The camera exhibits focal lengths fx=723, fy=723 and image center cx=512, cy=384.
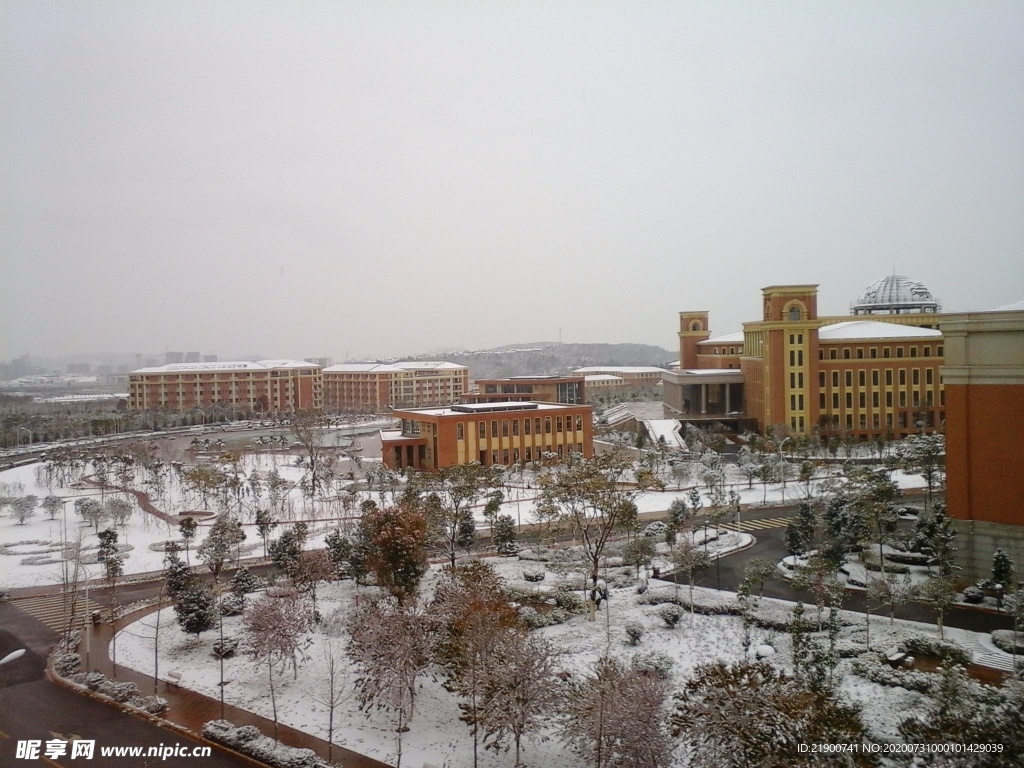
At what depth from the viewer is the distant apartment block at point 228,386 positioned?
153 feet

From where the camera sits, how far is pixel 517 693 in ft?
20.8

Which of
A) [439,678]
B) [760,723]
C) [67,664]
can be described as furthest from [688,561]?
[67,664]

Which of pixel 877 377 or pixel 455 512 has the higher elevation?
pixel 877 377

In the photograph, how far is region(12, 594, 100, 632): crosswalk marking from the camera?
1066 cm

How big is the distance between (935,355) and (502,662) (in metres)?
26.8

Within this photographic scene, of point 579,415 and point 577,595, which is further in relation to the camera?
point 579,415

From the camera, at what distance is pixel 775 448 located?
23.4 meters

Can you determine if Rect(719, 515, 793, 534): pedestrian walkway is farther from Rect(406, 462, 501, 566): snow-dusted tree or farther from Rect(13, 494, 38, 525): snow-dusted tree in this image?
Rect(13, 494, 38, 525): snow-dusted tree

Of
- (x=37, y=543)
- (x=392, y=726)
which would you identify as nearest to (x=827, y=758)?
(x=392, y=726)

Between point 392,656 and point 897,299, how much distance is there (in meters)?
38.9

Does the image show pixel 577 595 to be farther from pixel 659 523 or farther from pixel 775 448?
pixel 775 448

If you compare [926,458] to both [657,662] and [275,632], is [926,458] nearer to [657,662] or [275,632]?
[657,662]

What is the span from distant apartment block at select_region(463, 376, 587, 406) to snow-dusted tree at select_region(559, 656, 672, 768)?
951 inches

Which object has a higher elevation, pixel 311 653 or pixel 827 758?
pixel 827 758
